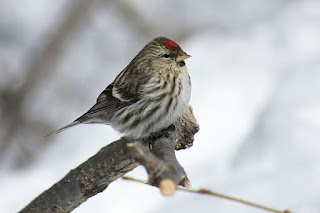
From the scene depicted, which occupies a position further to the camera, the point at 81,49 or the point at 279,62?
the point at 81,49

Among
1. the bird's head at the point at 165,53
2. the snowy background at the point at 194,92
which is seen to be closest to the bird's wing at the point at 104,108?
the bird's head at the point at 165,53

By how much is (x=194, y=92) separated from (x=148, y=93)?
4.83 feet

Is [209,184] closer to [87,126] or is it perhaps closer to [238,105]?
[238,105]

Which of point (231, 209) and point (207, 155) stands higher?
point (207, 155)

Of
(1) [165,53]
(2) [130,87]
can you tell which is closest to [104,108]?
(2) [130,87]

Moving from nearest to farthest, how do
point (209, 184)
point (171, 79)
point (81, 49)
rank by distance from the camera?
1. point (171, 79)
2. point (209, 184)
3. point (81, 49)

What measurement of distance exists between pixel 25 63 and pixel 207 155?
1.76 meters

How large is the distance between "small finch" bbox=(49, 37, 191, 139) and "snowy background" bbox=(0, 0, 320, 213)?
1.93 ft

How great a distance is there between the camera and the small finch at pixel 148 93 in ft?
9.61

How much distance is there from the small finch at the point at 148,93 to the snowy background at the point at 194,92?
23.2 inches

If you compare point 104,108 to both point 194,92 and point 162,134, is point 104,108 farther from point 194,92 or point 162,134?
point 194,92

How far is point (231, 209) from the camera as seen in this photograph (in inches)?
125

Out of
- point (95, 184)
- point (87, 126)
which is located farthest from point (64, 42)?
point (95, 184)

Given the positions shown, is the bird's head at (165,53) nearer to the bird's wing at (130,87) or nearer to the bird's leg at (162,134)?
the bird's wing at (130,87)
